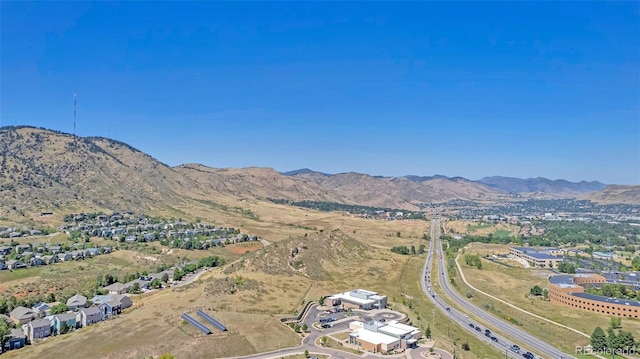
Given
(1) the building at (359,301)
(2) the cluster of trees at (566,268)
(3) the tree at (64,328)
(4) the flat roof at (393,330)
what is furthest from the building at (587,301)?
Answer: (3) the tree at (64,328)

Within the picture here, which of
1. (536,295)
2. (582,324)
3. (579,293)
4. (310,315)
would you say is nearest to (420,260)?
(536,295)

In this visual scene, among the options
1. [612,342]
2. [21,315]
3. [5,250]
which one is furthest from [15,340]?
[612,342]

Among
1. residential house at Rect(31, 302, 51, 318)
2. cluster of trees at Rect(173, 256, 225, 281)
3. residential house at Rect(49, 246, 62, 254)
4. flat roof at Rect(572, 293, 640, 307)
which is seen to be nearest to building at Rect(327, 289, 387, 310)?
cluster of trees at Rect(173, 256, 225, 281)

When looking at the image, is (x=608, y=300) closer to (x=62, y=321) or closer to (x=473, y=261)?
(x=473, y=261)

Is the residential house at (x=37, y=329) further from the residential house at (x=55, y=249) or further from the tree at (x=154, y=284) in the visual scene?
the residential house at (x=55, y=249)

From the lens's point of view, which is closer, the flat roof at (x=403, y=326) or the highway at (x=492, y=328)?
the highway at (x=492, y=328)

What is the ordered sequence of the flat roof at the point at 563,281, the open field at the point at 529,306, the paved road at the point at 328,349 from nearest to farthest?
the paved road at the point at 328,349 < the open field at the point at 529,306 < the flat roof at the point at 563,281

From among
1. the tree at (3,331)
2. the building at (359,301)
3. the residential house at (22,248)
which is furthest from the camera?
the residential house at (22,248)

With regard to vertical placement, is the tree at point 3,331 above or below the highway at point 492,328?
above
